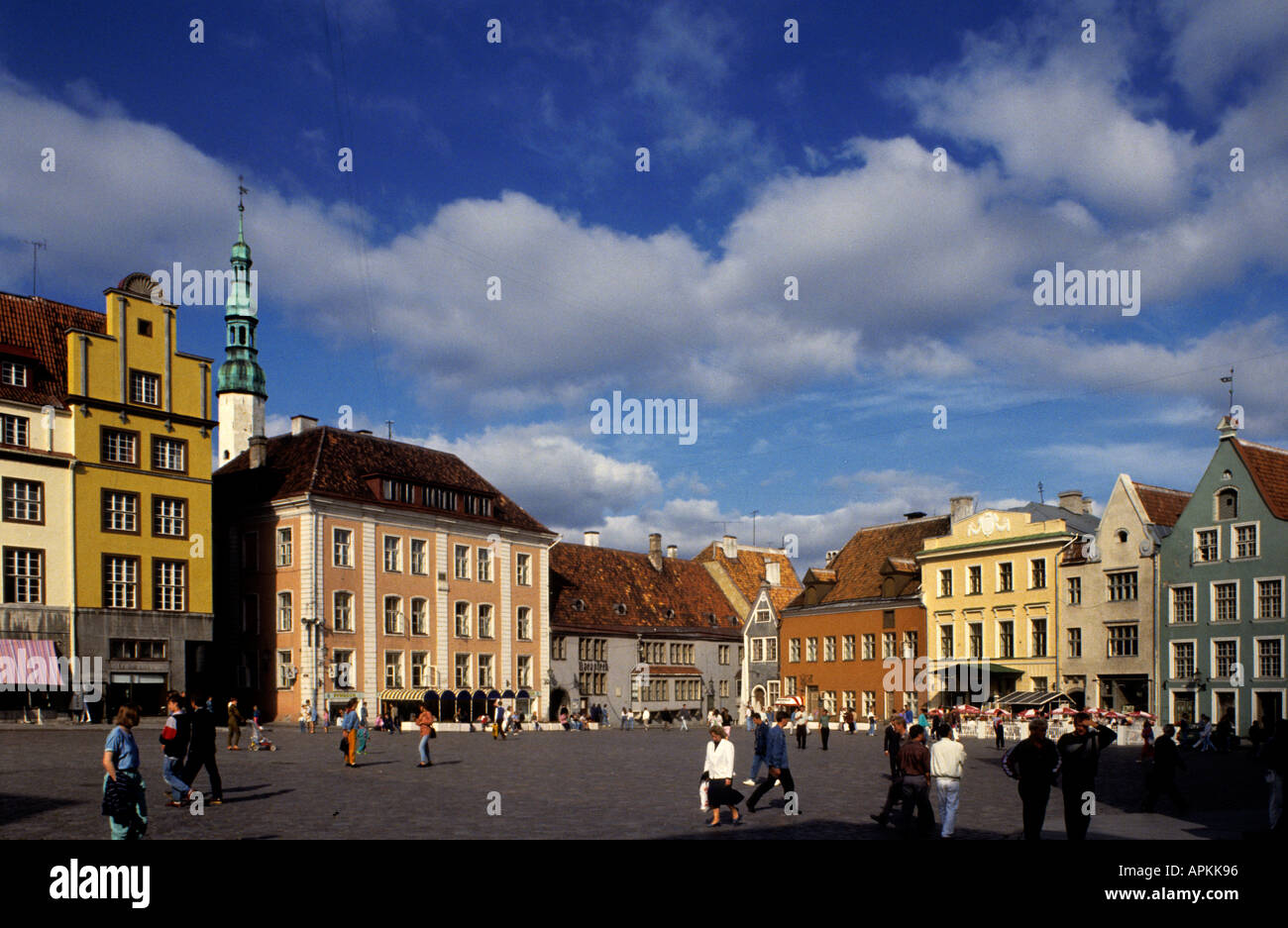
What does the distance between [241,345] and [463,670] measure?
45350 mm

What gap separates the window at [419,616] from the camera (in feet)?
227

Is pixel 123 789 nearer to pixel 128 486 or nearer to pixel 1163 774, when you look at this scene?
pixel 1163 774

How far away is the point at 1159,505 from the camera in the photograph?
2403 inches

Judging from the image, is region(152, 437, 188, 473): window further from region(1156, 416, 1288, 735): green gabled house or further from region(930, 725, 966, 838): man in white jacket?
region(930, 725, 966, 838): man in white jacket

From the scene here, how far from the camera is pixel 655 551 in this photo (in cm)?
9250

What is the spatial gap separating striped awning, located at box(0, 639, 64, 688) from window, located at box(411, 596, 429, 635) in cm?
2166

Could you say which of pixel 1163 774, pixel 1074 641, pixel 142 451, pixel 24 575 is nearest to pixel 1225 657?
pixel 1074 641

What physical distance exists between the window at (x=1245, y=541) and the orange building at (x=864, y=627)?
18.9 metres

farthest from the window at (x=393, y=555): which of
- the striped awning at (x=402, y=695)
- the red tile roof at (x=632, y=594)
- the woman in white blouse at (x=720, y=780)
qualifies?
the woman in white blouse at (x=720, y=780)

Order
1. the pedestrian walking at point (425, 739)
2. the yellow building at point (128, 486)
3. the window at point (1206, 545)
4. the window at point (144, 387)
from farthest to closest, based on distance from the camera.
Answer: the window at point (1206, 545), the window at point (144, 387), the yellow building at point (128, 486), the pedestrian walking at point (425, 739)

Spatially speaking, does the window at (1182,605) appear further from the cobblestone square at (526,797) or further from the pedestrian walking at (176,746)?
the pedestrian walking at (176,746)

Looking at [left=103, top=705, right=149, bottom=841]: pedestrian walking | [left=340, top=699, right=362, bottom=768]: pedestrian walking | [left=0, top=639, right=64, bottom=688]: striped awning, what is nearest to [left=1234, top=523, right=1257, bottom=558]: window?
[left=340, top=699, right=362, bottom=768]: pedestrian walking

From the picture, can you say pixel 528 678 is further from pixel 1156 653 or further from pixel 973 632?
pixel 1156 653

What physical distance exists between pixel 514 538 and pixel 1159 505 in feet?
119
